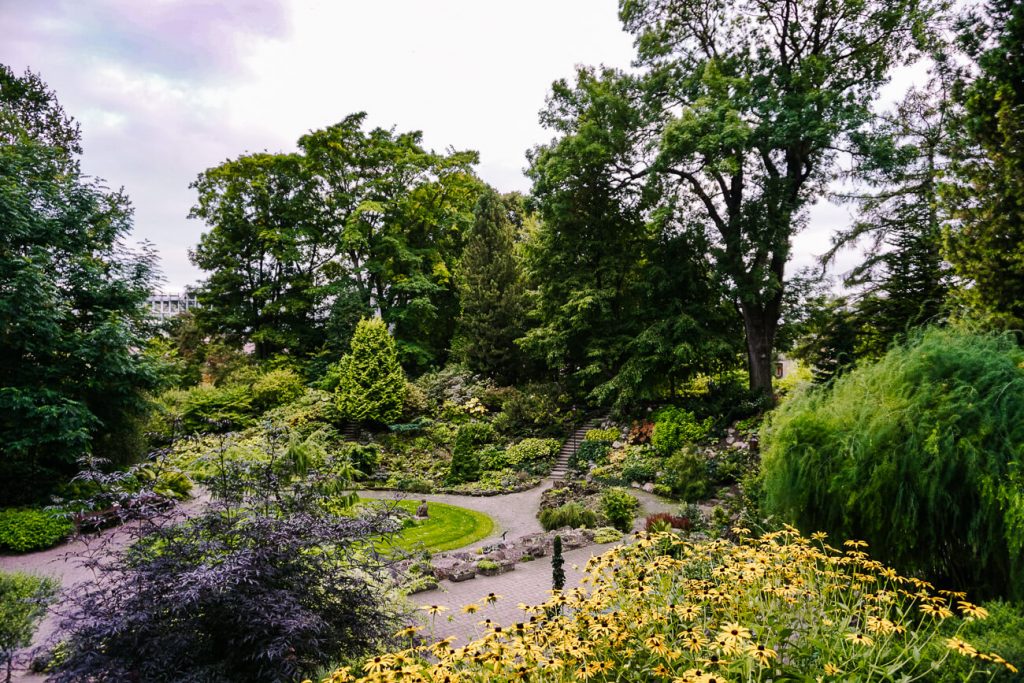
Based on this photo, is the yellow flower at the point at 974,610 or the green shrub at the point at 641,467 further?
the green shrub at the point at 641,467

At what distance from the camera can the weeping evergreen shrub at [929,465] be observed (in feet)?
16.9

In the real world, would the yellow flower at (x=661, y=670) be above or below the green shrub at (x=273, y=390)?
below

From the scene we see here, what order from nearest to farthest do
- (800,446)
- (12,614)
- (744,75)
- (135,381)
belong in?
1. (12,614)
2. (800,446)
3. (135,381)
4. (744,75)

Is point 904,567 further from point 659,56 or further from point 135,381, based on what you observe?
point 659,56

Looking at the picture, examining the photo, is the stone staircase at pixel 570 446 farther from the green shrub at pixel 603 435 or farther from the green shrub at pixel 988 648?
the green shrub at pixel 988 648

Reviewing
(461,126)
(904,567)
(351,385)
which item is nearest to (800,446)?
(904,567)

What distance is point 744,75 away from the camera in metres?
16.0

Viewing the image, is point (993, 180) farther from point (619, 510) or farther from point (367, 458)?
point (367, 458)

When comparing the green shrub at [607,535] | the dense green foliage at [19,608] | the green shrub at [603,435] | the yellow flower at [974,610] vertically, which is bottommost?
the green shrub at [607,535]

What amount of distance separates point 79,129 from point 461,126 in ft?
47.8

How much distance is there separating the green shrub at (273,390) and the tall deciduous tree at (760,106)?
16.0 meters

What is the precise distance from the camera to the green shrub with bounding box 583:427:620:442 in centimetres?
1764

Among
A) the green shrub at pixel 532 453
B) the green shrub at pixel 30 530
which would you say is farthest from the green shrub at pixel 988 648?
the green shrub at pixel 532 453

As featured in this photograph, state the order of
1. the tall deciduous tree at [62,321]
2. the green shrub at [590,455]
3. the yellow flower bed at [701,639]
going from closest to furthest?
the yellow flower bed at [701,639] → the tall deciduous tree at [62,321] → the green shrub at [590,455]
